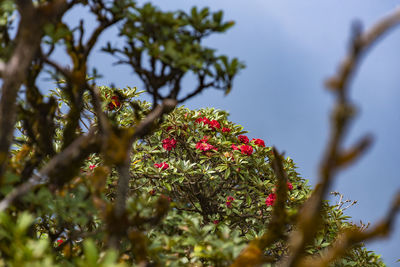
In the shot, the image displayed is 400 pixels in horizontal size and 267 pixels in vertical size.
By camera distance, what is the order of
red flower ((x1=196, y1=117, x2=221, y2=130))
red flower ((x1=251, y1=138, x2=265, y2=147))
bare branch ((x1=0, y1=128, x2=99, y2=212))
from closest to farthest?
bare branch ((x1=0, y1=128, x2=99, y2=212)) → red flower ((x1=251, y1=138, x2=265, y2=147)) → red flower ((x1=196, y1=117, x2=221, y2=130))

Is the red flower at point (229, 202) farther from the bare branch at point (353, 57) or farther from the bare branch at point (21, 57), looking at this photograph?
the bare branch at point (353, 57)

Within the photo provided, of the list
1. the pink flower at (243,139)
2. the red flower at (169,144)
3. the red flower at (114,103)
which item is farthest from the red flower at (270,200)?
the red flower at (114,103)

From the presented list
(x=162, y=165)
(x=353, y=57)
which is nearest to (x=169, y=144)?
(x=162, y=165)

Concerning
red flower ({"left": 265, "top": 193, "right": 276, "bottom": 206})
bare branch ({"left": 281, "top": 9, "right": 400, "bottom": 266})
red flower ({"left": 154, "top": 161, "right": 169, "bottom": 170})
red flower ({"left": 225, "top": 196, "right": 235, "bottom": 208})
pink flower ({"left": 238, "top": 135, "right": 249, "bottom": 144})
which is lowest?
bare branch ({"left": 281, "top": 9, "right": 400, "bottom": 266})

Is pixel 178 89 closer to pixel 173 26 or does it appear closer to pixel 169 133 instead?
pixel 173 26

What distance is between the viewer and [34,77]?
3.27m

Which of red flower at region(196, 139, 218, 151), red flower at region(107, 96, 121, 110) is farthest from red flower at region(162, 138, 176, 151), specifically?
red flower at region(107, 96, 121, 110)

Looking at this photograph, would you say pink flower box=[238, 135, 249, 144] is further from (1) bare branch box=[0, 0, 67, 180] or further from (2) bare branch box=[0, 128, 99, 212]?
(1) bare branch box=[0, 0, 67, 180]

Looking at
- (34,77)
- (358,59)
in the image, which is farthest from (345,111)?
(34,77)

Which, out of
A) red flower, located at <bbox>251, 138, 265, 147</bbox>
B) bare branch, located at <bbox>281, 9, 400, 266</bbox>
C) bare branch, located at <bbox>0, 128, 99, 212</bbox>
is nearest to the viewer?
bare branch, located at <bbox>281, 9, 400, 266</bbox>

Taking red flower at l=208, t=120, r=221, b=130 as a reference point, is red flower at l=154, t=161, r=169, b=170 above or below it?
below

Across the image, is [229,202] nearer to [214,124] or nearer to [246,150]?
[246,150]

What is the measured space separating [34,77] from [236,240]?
2343 mm

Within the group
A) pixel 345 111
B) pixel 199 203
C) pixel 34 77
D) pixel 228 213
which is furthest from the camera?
pixel 199 203
